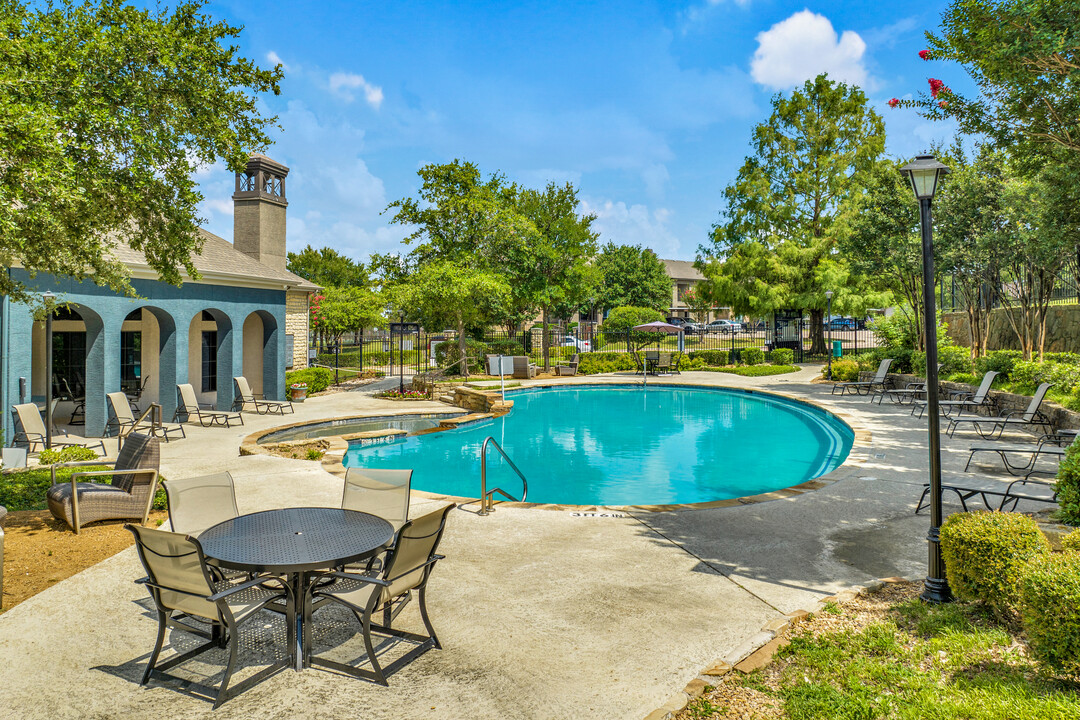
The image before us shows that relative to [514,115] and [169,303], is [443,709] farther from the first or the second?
[514,115]

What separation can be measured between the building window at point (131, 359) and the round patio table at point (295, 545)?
1406 centimetres

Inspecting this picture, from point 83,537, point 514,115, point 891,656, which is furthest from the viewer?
point 514,115

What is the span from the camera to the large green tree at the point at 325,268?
4875 cm

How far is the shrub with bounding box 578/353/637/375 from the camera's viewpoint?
26156 mm

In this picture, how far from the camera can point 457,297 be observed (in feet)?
69.9

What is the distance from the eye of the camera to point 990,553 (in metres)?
3.75

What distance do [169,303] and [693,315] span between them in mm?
66334

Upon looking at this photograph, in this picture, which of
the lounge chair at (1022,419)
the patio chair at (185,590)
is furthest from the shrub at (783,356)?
the patio chair at (185,590)

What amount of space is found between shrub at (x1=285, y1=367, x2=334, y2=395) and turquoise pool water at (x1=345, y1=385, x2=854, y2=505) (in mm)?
7321

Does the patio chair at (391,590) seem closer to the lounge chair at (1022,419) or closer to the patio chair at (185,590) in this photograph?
the patio chair at (185,590)

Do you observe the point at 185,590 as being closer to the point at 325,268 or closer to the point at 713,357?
the point at 713,357

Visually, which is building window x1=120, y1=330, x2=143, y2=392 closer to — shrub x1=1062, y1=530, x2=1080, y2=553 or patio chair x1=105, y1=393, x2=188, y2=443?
patio chair x1=105, y1=393, x2=188, y2=443

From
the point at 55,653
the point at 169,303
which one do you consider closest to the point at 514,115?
the point at 169,303

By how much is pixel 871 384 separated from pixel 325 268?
1677 inches
